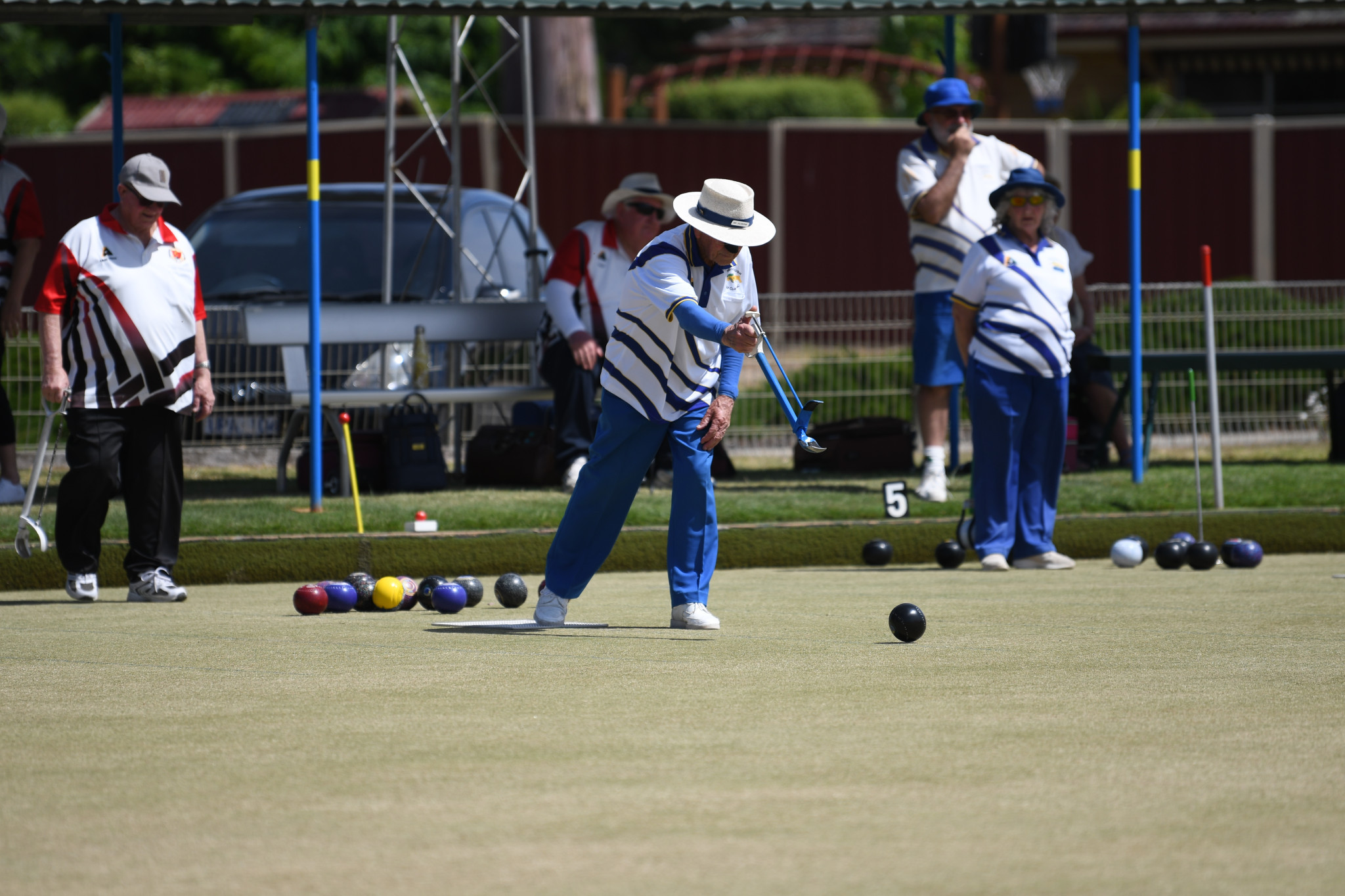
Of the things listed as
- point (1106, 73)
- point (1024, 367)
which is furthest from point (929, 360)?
point (1106, 73)

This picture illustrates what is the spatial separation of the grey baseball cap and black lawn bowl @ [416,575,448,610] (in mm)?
1777

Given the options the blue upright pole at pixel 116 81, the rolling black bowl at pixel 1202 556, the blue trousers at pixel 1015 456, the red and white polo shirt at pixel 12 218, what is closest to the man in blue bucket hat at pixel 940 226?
the blue trousers at pixel 1015 456

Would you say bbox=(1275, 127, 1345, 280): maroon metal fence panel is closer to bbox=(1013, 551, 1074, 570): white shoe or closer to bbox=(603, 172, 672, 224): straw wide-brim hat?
bbox=(603, 172, 672, 224): straw wide-brim hat

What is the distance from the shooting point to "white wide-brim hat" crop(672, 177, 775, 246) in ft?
21.0

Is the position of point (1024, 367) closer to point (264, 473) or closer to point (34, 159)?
point (264, 473)

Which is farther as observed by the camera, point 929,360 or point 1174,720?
point 929,360

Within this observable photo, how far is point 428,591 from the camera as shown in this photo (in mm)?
7434

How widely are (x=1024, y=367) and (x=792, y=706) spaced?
155 inches

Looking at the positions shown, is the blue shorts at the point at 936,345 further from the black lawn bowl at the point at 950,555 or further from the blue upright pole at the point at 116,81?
the blue upright pole at the point at 116,81

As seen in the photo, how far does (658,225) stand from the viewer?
397 inches

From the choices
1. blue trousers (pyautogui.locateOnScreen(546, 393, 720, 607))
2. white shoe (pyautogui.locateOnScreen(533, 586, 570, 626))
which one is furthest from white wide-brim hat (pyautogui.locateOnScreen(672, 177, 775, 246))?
white shoe (pyautogui.locateOnScreen(533, 586, 570, 626))

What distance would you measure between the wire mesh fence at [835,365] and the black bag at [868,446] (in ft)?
2.66

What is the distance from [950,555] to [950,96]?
242 centimetres

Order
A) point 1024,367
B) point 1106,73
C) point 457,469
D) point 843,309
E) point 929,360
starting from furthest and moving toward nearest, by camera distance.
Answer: point 1106,73 → point 843,309 → point 457,469 → point 929,360 → point 1024,367
